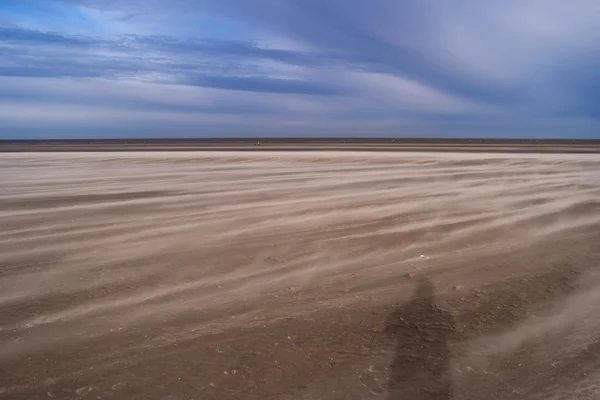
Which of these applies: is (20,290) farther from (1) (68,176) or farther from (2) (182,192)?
(1) (68,176)

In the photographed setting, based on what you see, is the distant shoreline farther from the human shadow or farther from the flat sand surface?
the human shadow

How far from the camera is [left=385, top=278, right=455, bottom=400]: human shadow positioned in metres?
3.22

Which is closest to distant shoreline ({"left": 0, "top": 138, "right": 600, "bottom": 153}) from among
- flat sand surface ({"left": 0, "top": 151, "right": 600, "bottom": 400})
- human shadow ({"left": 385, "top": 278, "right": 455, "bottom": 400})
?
flat sand surface ({"left": 0, "top": 151, "right": 600, "bottom": 400})

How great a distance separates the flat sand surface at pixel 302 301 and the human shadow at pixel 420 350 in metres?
0.02

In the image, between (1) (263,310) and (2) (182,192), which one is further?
(2) (182,192)

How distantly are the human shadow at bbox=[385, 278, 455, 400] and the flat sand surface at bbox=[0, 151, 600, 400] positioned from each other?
0.7 inches

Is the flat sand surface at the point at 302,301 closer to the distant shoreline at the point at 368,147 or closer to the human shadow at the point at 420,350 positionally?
the human shadow at the point at 420,350

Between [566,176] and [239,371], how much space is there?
14678 millimetres

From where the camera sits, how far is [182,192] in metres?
11.9

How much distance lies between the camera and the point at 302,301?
473 cm

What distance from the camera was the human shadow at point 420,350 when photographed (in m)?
3.22

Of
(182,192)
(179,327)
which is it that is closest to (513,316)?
(179,327)

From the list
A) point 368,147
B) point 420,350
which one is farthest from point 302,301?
point 368,147

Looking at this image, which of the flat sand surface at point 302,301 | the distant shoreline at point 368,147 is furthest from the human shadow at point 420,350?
the distant shoreline at point 368,147
